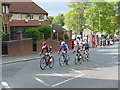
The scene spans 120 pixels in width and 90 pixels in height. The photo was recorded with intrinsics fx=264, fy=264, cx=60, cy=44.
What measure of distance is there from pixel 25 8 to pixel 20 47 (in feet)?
61.7

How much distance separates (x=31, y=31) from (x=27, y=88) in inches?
915

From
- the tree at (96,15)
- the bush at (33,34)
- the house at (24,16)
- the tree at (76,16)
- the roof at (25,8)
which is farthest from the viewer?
the tree at (96,15)

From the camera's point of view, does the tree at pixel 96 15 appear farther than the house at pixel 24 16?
Yes

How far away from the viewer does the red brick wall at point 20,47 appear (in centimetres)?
2719

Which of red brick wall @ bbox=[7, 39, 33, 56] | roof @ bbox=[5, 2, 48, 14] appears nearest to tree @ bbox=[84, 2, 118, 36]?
roof @ bbox=[5, 2, 48, 14]

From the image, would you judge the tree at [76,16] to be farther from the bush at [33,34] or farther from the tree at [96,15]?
the bush at [33,34]

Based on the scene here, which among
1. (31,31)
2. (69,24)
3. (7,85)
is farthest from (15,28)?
(7,85)

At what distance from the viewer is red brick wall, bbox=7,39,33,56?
1070 inches

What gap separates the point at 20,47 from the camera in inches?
1143

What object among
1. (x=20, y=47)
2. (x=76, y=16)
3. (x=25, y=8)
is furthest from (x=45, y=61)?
(x=76, y=16)

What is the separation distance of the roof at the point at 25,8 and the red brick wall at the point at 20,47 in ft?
42.8

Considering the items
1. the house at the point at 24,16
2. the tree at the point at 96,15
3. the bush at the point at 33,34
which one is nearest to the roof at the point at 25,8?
the house at the point at 24,16

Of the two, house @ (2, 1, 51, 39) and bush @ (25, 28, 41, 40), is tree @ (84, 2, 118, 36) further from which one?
bush @ (25, 28, 41, 40)

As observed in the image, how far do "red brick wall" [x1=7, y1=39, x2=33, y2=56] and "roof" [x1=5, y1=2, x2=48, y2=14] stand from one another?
42.8 feet
